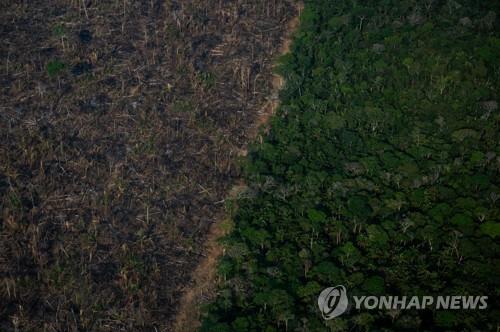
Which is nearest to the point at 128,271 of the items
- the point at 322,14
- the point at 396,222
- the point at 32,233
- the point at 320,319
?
the point at 32,233

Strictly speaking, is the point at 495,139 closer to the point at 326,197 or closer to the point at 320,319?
the point at 326,197

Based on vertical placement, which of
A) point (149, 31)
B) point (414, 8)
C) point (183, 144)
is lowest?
point (183, 144)

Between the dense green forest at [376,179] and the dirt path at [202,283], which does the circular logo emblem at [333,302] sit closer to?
the dense green forest at [376,179]

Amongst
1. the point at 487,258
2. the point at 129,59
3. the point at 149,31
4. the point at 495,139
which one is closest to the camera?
the point at 487,258

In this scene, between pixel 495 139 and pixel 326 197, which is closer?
pixel 326 197

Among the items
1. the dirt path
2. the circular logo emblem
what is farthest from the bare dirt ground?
the circular logo emblem

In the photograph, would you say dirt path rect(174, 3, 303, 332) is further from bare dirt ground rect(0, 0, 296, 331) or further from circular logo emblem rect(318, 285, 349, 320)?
circular logo emblem rect(318, 285, 349, 320)
